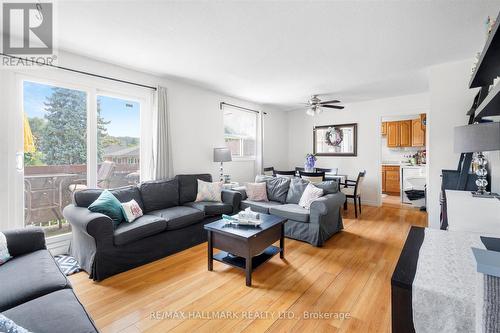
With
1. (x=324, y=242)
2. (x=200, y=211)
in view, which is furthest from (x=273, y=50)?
(x=324, y=242)

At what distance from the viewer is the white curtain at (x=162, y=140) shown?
380cm

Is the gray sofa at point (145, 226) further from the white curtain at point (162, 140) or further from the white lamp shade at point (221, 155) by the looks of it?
the white lamp shade at point (221, 155)

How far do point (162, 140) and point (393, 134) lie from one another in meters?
6.42

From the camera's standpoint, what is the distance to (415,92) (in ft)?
15.8

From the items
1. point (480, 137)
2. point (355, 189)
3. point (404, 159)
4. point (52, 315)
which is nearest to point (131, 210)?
point (52, 315)

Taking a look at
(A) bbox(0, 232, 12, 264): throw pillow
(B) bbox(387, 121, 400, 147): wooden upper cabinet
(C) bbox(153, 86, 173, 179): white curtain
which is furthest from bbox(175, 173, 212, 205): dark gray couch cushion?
(B) bbox(387, 121, 400, 147): wooden upper cabinet

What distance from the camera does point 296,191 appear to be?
398cm

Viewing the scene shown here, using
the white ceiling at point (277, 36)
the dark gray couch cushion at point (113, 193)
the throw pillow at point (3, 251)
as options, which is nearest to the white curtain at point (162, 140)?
the white ceiling at point (277, 36)

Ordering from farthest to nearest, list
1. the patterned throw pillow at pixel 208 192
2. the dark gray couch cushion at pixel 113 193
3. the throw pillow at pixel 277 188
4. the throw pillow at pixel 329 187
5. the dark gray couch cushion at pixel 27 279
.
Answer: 1. the throw pillow at pixel 277 188
2. the patterned throw pillow at pixel 208 192
3. the throw pillow at pixel 329 187
4. the dark gray couch cushion at pixel 113 193
5. the dark gray couch cushion at pixel 27 279

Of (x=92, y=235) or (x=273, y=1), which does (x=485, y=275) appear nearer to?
(x=273, y=1)

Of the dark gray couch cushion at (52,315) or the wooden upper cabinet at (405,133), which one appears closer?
the dark gray couch cushion at (52,315)

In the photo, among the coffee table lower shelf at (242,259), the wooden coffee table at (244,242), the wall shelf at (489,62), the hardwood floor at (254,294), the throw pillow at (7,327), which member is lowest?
the hardwood floor at (254,294)

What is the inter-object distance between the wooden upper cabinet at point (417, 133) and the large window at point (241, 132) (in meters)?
4.45

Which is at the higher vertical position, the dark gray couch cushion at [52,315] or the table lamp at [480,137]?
the table lamp at [480,137]
